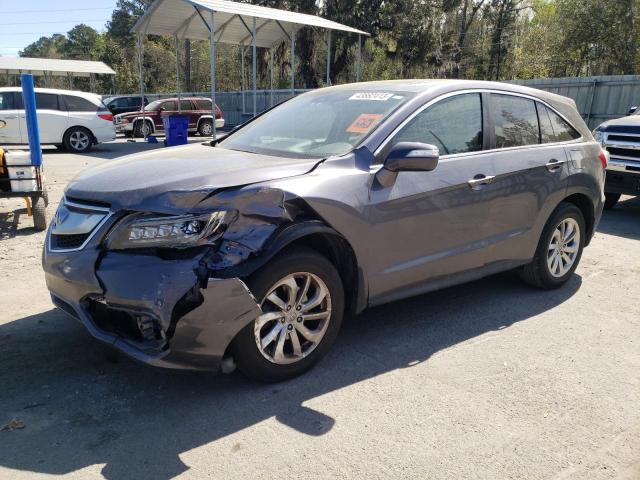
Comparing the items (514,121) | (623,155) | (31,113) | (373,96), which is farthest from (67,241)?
(623,155)

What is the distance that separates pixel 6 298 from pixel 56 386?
5.81 ft

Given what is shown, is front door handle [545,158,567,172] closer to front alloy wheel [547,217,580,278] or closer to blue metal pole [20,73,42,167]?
front alloy wheel [547,217,580,278]

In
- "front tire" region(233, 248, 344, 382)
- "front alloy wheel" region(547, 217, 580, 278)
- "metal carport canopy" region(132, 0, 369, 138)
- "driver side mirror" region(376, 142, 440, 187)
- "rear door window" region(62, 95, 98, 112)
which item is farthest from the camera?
"rear door window" region(62, 95, 98, 112)

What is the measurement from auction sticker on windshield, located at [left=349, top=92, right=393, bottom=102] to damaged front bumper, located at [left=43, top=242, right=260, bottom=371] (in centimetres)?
188

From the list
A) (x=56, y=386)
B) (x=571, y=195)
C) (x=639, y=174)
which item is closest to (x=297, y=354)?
(x=56, y=386)

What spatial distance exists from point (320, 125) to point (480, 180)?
4.10ft

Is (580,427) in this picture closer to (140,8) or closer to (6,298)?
(6,298)

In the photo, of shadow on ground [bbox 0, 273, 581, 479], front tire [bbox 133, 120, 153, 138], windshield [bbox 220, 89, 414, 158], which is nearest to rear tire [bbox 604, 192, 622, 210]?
shadow on ground [bbox 0, 273, 581, 479]

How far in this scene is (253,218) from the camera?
3076 mm

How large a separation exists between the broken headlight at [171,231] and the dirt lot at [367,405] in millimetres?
917

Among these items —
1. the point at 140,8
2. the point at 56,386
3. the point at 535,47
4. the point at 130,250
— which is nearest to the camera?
the point at 130,250

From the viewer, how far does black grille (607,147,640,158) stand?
839 centimetres

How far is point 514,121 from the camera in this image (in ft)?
15.3

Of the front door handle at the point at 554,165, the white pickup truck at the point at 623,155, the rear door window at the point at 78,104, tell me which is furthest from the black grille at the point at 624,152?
the rear door window at the point at 78,104
